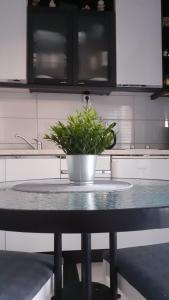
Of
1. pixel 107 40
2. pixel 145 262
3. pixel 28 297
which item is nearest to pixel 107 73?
pixel 107 40

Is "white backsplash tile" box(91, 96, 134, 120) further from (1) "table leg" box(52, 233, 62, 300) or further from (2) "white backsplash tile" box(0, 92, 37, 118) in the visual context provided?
(1) "table leg" box(52, 233, 62, 300)

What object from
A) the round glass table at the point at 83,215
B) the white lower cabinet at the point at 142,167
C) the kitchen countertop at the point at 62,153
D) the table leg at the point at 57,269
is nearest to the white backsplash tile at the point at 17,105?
the kitchen countertop at the point at 62,153

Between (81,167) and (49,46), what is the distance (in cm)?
201

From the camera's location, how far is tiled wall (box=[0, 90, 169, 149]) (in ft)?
9.66

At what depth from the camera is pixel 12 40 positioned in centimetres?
265

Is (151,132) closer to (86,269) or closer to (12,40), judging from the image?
(12,40)

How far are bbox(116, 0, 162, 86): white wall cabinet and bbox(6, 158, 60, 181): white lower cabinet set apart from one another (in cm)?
103

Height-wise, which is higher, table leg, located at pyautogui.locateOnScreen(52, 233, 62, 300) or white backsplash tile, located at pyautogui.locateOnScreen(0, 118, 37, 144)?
white backsplash tile, located at pyautogui.locateOnScreen(0, 118, 37, 144)

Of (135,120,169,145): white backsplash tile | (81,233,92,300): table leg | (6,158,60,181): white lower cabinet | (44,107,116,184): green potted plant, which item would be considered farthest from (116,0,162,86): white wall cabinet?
(81,233,92,300): table leg

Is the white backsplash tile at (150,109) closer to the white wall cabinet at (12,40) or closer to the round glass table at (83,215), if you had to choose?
the white wall cabinet at (12,40)

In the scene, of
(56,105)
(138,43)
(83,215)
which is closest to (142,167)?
(56,105)

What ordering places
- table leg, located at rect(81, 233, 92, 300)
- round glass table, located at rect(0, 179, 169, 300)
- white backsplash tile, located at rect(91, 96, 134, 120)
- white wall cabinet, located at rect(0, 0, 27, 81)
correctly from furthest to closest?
1. white backsplash tile, located at rect(91, 96, 134, 120)
2. white wall cabinet, located at rect(0, 0, 27, 81)
3. table leg, located at rect(81, 233, 92, 300)
4. round glass table, located at rect(0, 179, 169, 300)

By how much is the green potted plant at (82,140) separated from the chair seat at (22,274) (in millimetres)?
315

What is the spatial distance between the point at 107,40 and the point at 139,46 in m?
0.31
